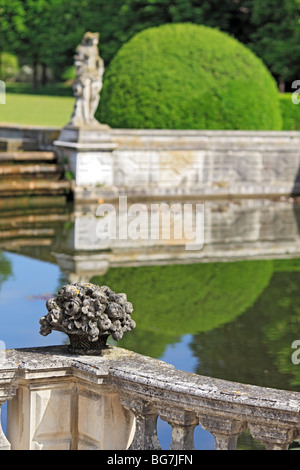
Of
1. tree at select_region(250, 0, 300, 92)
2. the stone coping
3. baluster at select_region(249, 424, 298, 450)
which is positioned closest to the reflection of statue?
the stone coping

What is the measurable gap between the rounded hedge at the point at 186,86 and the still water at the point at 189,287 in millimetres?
3476

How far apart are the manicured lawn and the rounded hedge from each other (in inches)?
375

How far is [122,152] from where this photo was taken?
19.9m

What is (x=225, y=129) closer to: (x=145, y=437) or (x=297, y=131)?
(x=297, y=131)

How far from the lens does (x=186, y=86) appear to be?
69.1ft

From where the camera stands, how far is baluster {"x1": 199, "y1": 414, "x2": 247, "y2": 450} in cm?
460

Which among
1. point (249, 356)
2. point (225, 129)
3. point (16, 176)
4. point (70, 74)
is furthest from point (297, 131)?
point (70, 74)

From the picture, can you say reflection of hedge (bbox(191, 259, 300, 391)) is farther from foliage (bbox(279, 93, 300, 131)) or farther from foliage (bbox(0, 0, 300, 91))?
foliage (bbox(0, 0, 300, 91))

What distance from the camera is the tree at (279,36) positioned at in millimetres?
34688

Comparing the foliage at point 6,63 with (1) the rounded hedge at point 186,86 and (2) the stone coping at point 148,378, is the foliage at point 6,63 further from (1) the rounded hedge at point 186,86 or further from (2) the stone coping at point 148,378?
(2) the stone coping at point 148,378

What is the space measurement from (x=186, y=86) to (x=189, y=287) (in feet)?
31.1

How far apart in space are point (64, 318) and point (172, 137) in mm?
15171

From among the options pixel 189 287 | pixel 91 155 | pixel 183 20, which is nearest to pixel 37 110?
pixel 183 20

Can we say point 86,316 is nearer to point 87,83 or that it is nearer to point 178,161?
point 87,83
